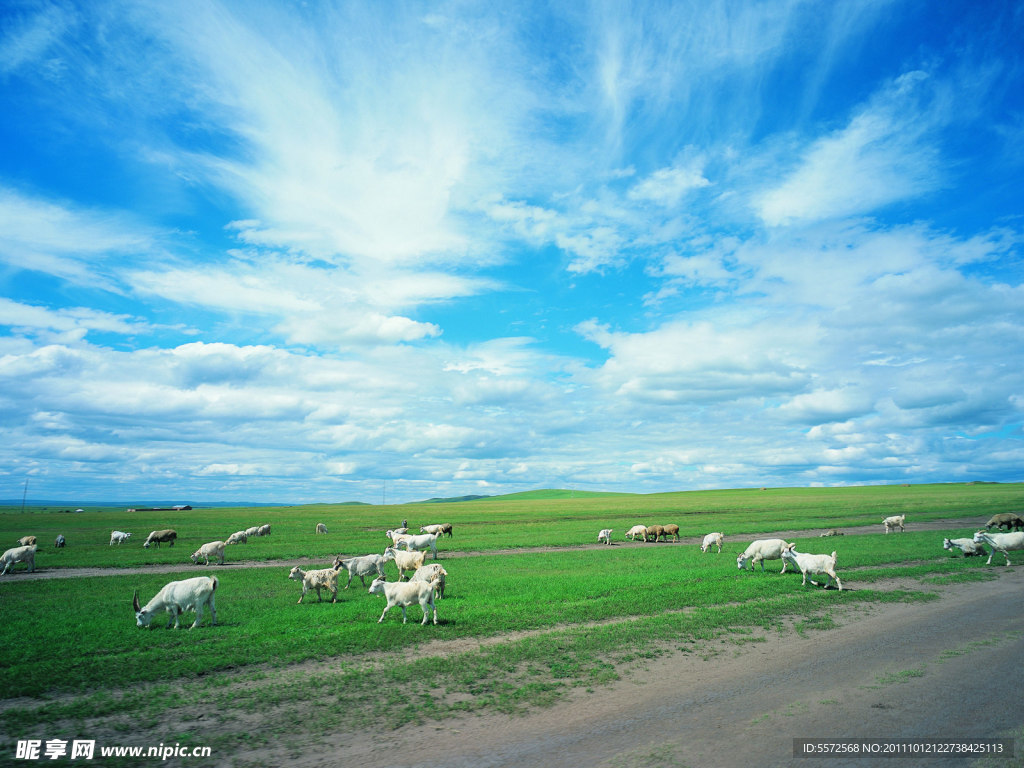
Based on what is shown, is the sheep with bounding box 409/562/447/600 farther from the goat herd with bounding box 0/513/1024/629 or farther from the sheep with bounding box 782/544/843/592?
the sheep with bounding box 782/544/843/592

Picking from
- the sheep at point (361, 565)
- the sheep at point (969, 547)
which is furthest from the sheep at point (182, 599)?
the sheep at point (969, 547)

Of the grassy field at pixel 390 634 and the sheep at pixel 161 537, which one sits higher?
the sheep at pixel 161 537

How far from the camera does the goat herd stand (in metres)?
17.7

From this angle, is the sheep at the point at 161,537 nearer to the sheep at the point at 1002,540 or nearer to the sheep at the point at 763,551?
the sheep at the point at 763,551

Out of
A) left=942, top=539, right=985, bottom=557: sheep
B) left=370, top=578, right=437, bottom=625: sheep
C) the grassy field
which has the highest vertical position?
left=370, top=578, right=437, bottom=625: sheep

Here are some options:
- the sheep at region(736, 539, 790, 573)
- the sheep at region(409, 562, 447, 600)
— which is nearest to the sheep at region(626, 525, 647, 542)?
the sheep at region(736, 539, 790, 573)

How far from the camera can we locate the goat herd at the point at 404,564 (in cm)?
1770

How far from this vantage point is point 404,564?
28.4 m

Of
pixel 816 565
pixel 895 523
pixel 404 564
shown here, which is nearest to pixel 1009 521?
pixel 895 523

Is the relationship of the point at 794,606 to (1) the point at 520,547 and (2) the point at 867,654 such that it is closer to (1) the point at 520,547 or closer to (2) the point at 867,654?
(2) the point at 867,654

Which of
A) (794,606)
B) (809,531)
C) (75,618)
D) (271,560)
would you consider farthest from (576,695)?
(809,531)

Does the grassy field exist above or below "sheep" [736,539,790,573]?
below

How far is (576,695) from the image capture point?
11727 millimetres

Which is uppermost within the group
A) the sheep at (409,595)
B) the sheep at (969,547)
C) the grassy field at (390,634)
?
the sheep at (409,595)
